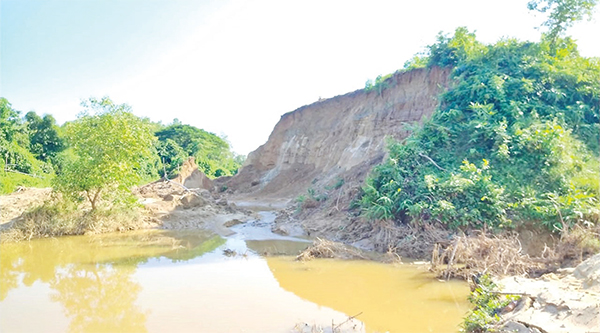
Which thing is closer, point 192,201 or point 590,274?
point 590,274

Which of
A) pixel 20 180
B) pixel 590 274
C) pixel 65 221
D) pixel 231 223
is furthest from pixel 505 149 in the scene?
pixel 20 180

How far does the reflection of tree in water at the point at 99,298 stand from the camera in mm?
4832

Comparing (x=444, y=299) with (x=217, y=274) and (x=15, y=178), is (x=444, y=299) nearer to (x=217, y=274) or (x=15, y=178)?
(x=217, y=274)

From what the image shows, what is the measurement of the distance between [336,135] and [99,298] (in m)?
20.4

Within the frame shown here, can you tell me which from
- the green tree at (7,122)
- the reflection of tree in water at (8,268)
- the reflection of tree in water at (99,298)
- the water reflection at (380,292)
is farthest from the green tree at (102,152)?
the green tree at (7,122)

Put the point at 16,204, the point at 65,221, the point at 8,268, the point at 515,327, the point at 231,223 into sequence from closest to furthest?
the point at 515,327 → the point at 8,268 → the point at 65,221 → the point at 16,204 → the point at 231,223

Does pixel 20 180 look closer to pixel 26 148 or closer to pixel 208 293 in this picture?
pixel 26 148

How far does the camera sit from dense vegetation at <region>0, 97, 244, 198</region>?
11.9 meters

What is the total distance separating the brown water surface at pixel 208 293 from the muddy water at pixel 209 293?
0.01 m

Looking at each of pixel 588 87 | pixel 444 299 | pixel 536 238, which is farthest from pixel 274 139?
pixel 444 299

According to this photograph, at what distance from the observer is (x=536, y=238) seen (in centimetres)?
831

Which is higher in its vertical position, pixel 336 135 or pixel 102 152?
pixel 336 135

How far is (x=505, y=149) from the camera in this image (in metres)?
9.79

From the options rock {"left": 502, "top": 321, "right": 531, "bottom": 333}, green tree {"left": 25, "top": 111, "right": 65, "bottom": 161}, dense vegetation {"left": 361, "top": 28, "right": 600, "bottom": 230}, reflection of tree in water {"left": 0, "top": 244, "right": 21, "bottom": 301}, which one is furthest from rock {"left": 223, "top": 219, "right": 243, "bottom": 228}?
green tree {"left": 25, "top": 111, "right": 65, "bottom": 161}
